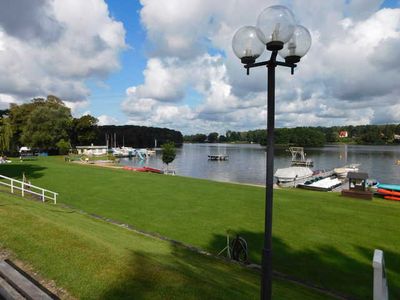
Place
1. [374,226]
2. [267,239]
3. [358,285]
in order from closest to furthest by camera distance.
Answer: [267,239] → [358,285] → [374,226]

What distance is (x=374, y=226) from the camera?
45.8ft

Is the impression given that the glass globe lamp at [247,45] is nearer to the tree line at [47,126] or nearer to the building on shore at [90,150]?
the tree line at [47,126]

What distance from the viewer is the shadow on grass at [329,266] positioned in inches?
345

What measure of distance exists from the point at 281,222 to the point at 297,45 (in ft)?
37.9

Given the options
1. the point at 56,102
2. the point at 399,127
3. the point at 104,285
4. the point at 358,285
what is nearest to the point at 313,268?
the point at 358,285

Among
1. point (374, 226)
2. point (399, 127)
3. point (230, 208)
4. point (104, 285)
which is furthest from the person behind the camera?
point (399, 127)

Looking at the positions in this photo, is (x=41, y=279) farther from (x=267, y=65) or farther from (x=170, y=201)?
(x=170, y=201)

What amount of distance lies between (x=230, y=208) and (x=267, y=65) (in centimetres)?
1355

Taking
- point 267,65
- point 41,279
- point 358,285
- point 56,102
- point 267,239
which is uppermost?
point 56,102

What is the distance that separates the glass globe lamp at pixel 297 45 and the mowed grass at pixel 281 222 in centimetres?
693

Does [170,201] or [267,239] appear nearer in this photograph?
[267,239]

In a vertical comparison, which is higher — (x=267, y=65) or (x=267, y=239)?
(x=267, y=65)

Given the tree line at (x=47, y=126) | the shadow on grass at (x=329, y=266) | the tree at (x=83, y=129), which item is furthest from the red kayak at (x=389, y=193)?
the tree at (x=83, y=129)

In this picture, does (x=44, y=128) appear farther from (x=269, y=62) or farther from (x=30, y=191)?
(x=269, y=62)
